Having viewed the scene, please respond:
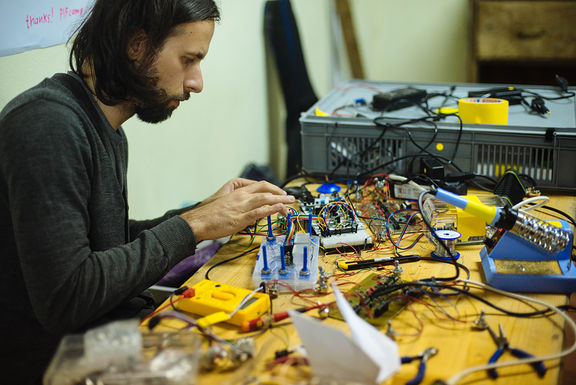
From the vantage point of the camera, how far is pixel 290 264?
117 cm

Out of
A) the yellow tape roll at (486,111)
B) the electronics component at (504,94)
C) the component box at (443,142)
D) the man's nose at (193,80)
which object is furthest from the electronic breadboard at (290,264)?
the electronics component at (504,94)

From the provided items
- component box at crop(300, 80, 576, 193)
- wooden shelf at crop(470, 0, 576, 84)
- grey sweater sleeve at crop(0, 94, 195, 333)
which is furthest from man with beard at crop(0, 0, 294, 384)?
wooden shelf at crop(470, 0, 576, 84)

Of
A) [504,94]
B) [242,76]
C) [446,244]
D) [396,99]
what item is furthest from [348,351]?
[242,76]

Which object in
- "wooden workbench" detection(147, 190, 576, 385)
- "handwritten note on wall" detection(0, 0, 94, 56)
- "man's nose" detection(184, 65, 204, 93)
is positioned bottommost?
"wooden workbench" detection(147, 190, 576, 385)

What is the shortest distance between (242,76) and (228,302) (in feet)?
6.03

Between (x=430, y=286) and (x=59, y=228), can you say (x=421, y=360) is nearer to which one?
(x=430, y=286)

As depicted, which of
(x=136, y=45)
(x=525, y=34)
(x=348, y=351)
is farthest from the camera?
(x=525, y=34)

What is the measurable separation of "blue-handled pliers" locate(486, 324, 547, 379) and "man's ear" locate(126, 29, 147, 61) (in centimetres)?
89

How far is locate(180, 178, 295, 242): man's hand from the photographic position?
47.4 inches

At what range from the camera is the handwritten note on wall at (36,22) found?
1.36 metres

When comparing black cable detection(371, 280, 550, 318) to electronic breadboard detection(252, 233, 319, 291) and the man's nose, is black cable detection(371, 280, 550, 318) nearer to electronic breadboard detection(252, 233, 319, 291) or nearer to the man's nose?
electronic breadboard detection(252, 233, 319, 291)

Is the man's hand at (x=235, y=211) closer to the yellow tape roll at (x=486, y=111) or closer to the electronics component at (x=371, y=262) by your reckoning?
the electronics component at (x=371, y=262)

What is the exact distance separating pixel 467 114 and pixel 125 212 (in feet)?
3.41

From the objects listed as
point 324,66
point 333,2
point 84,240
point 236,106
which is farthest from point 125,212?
point 333,2
